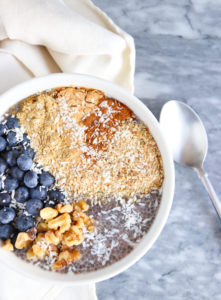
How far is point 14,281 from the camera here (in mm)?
1084

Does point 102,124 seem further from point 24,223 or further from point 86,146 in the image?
point 24,223

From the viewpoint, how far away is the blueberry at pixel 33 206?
3.10 feet

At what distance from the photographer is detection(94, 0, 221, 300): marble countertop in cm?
114

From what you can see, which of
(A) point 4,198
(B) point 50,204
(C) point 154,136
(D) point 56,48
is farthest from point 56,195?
(D) point 56,48

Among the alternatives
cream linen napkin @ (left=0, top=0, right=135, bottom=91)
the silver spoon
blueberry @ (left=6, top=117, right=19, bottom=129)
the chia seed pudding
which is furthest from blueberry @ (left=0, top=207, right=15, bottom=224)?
the silver spoon

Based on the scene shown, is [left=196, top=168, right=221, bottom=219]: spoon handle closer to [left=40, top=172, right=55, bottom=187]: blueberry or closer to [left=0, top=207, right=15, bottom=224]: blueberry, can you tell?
[left=40, top=172, right=55, bottom=187]: blueberry

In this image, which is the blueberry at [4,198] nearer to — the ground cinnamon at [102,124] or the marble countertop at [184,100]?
the ground cinnamon at [102,124]

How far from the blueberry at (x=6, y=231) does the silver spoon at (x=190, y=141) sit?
0.50m

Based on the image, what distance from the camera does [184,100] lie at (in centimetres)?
114

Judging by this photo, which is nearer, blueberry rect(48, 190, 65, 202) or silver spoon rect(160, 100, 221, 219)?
blueberry rect(48, 190, 65, 202)

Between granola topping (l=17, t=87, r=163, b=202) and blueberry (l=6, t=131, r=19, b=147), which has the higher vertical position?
blueberry (l=6, t=131, r=19, b=147)

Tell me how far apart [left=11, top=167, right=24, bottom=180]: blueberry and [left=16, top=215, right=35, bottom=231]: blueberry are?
0.10 m

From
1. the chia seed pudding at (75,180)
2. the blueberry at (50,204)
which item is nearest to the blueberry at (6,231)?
the chia seed pudding at (75,180)

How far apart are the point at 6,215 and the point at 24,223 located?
0.05 m
